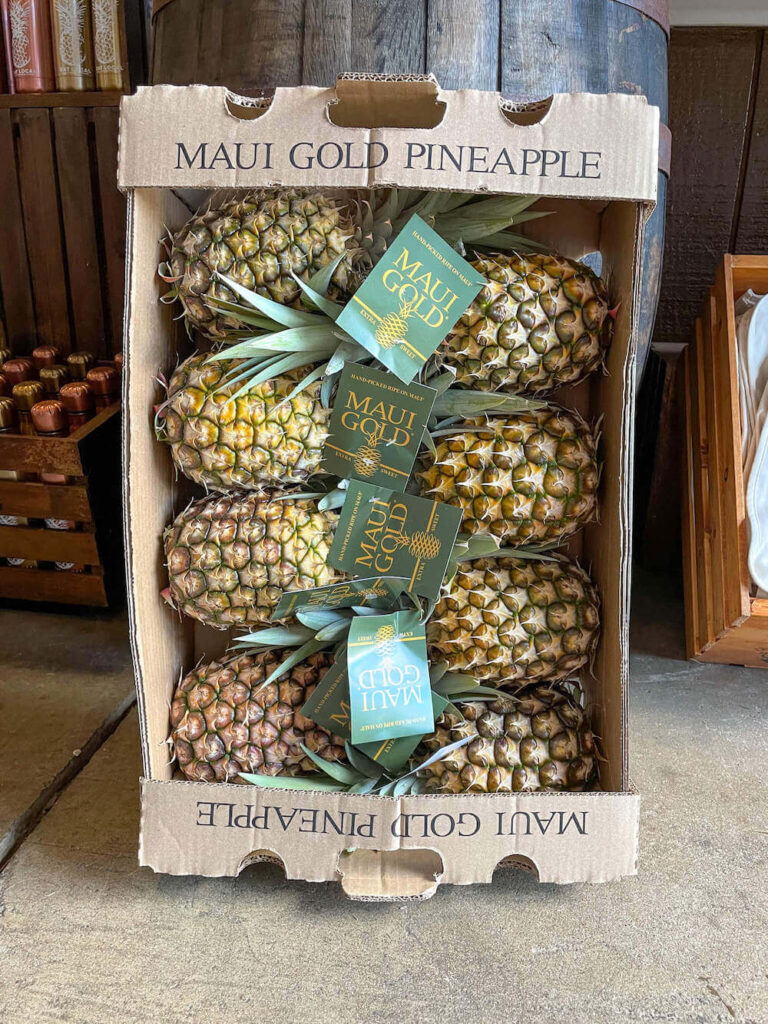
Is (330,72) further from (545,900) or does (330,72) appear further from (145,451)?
(545,900)

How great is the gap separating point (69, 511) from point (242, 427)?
883 mm

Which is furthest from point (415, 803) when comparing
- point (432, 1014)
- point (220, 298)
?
point (220, 298)

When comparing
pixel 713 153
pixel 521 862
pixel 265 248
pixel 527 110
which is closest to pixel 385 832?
pixel 521 862

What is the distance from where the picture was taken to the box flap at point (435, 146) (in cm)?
96

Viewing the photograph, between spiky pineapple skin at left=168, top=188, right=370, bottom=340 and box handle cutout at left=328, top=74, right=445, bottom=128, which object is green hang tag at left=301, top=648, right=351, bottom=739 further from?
box handle cutout at left=328, top=74, right=445, bottom=128

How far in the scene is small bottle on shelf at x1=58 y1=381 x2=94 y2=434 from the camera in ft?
6.09

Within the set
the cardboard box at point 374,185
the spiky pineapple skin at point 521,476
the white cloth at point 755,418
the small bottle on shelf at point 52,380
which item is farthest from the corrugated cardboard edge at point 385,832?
the small bottle on shelf at point 52,380

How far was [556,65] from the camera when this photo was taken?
1.21 m

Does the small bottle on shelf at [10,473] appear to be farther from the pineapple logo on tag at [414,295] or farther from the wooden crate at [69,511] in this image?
the pineapple logo on tag at [414,295]

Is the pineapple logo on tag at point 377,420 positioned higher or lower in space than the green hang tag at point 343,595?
higher

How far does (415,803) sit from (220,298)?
747 mm

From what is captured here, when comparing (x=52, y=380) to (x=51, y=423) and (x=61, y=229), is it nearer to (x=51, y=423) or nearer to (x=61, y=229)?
(x=51, y=423)

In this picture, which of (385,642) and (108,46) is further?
(108,46)

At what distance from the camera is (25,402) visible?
187cm
